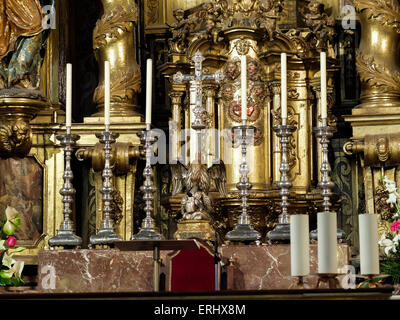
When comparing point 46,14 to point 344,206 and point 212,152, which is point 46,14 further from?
point 344,206

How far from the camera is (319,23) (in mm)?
9188

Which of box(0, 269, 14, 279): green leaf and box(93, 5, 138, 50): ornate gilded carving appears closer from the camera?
box(0, 269, 14, 279): green leaf

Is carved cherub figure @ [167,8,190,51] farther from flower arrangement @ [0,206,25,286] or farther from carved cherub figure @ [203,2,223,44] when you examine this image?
flower arrangement @ [0,206,25,286]

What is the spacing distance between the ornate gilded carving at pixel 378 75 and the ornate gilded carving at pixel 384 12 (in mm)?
343

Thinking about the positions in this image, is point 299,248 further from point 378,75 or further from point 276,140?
point 378,75

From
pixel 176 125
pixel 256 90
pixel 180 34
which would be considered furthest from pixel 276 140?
pixel 180 34

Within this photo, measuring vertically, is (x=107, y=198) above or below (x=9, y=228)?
above

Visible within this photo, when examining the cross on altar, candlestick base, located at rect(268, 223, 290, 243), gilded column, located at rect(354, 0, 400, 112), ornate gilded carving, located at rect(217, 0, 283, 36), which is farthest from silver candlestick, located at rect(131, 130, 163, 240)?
gilded column, located at rect(354, 0, 400, 112)

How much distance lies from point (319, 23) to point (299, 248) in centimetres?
481

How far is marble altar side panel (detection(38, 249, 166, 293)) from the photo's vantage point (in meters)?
7.28

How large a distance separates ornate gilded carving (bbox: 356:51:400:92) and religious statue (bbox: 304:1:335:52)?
396 mm

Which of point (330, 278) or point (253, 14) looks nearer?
point (330, 278)

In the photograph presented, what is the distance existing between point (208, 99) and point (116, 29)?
112 centimetres
